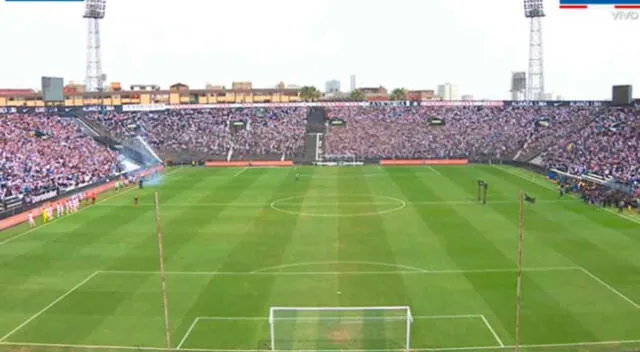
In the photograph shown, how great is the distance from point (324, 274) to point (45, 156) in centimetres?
4025

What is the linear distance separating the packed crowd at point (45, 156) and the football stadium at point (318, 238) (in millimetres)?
277

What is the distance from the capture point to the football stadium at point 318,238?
21.4 m

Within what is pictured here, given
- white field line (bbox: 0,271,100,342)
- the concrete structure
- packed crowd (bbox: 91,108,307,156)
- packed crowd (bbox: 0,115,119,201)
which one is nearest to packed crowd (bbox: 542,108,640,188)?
packed crowd (bbox: 91,108,307,156)

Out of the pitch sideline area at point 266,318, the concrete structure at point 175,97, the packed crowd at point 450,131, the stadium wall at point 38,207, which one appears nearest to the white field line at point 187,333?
the pitch sideline area at point 266,318

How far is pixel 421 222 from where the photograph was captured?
3934 cm

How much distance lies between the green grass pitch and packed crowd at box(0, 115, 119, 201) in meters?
6.22

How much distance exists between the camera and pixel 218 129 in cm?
9056

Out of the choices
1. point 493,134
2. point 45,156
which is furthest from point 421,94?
point 45,156

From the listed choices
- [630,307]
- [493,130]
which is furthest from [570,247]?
[493,130]

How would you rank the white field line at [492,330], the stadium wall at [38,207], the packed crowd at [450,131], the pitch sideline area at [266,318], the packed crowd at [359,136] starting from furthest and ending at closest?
the packed crowd at [450,131] → the packed crowd at [359,136] → the stadium wall at [38,207] → the white field line at [492,330] → the pitch sideline area at [266,318]

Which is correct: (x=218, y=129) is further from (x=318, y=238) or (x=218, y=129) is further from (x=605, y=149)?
(x=318, y=238)

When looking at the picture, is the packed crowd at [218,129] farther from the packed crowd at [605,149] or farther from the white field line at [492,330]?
the white field line at [492,330]

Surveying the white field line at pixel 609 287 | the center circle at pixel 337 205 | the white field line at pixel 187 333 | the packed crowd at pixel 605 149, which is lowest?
the white field line at pixel 187 333

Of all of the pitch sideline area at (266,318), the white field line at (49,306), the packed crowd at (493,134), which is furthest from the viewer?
the packed crowd at (493,134)
